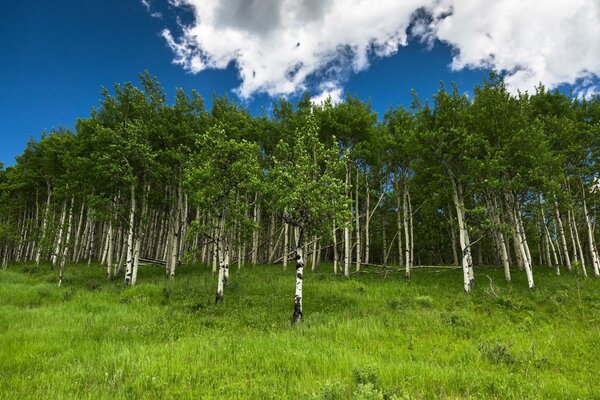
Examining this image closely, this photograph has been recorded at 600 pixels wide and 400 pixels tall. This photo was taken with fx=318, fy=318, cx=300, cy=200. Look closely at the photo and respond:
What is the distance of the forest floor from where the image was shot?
7.57 meters

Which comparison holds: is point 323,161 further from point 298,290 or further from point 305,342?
point 305,342

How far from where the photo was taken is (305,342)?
11.4 metres

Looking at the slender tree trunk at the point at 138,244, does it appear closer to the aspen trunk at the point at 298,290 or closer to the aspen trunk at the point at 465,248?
the aspen trunk at the point at 298,290

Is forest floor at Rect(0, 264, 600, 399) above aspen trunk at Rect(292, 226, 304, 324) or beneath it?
beneath

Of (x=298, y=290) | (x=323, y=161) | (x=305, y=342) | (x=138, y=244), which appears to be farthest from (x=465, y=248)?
(x=138, y=244)

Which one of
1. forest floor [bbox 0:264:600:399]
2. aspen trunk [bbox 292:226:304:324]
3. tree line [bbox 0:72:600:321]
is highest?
tree line [bbox 0:72:600:321]

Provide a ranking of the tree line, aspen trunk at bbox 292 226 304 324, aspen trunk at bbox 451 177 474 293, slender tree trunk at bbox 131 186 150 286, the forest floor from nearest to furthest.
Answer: the forest floor, aspen trunk at bbox 292 226 304 324, the tree line, aspen trunk at bbox 451 177 474 293, slender tree trunk at bbox 131 186 150 286

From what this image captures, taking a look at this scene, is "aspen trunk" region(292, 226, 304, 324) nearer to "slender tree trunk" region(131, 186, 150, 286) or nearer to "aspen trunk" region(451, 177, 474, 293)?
"aspen trunk" region(451, 177, 474, 293)

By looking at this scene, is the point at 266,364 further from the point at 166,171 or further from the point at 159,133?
the point at 159,133

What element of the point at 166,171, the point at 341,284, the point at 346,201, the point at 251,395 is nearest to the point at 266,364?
the point at 251,395

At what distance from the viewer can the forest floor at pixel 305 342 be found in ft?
24.8

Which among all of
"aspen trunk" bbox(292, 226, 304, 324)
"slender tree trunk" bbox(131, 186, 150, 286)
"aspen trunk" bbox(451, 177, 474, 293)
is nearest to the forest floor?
"aspen trunk" bbox(292, 226, 304, 324)

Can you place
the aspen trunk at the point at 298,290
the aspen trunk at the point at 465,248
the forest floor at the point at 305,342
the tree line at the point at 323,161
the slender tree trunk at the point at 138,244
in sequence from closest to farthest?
the forest floor at the point at 305,342
the aspen trunk at the point at 298,290
the tree line at the point at 323,161
the aspen trunk at the point at 465,248
the slender tree trunk at the point at 138,244

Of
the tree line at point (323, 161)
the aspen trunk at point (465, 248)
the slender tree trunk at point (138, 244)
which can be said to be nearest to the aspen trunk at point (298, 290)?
the tree line at point (323, 161)
